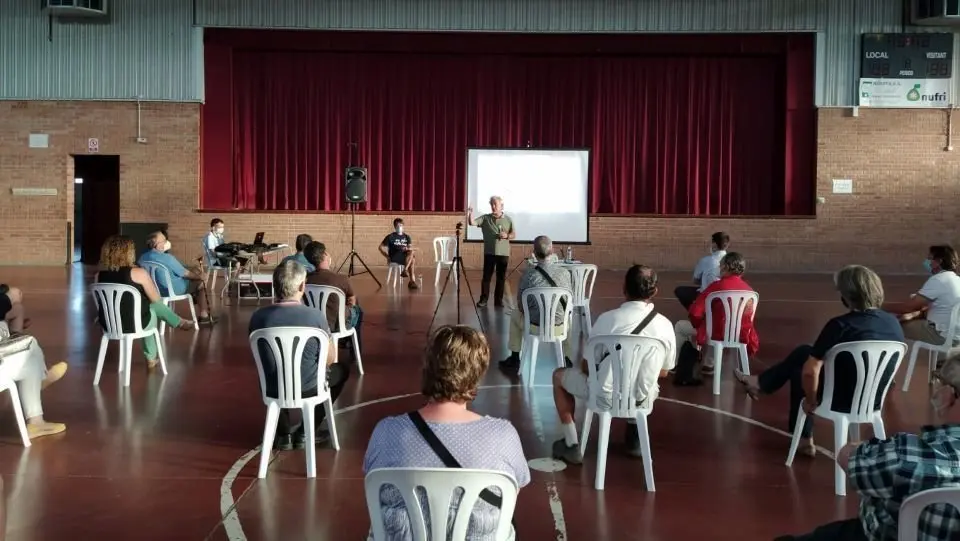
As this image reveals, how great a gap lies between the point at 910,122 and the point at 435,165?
869 cm

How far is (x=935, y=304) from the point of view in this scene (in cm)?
609

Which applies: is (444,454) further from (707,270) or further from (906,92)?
(906,92)

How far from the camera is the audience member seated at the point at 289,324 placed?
4.23 metres

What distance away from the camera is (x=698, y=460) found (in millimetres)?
4465

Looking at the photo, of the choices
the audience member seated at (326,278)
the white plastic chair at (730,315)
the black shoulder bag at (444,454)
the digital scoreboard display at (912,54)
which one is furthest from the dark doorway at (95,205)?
the black shoulder bag at (444,454)

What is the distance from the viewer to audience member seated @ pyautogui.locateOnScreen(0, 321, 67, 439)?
4500 mm

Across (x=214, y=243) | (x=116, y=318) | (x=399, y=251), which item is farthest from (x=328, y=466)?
(x=399, y=251)

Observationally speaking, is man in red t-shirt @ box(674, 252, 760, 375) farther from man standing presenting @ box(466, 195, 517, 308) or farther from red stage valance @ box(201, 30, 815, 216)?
red stage valance @ box(201, 30, 815, 216)

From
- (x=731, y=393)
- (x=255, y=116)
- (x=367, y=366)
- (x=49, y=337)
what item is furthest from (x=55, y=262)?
(x=731, y=393)

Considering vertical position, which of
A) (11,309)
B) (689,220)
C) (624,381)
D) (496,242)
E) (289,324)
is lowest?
(624,381)

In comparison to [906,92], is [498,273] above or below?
below

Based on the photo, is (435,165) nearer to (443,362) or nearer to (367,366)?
(367,366)

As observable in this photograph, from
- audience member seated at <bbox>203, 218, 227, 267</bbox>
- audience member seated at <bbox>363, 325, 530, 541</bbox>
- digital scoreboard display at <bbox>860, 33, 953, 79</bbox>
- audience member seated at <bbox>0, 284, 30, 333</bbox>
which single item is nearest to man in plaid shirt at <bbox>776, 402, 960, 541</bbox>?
audience member seated at <bbox>363, 325, 530, 541</bbox>

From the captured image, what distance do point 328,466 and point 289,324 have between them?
72 centimetres
